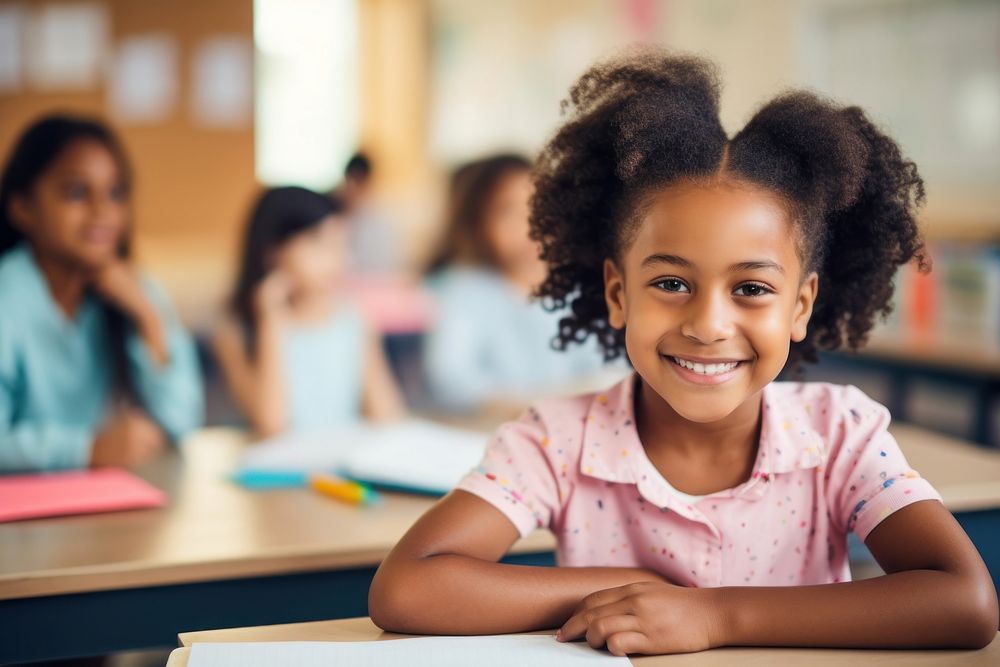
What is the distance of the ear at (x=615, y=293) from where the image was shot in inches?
40.3

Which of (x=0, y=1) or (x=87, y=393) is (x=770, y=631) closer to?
(x=87, y=393)

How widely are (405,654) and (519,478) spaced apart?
0.24 meters

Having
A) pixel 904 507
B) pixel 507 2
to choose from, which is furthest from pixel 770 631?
pixel 507 2

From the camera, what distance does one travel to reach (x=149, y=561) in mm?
1142

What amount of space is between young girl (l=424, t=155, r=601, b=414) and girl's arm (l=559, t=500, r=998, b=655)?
161cm

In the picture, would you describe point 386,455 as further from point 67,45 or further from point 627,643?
point 67,45

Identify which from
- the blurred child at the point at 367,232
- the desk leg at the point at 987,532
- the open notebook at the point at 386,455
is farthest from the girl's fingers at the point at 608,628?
the blurred child at the point at 367,232

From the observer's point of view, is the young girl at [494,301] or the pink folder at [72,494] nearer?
the pink folder at [72,494]

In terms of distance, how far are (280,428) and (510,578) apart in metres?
1.20

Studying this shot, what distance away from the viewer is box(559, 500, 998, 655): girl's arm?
0.82 meters

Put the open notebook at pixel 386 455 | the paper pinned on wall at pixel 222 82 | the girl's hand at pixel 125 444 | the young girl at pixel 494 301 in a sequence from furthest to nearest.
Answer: the paper pinned on wall at pixel 222 82 → the young girl at pixel 494 301 → the girl's hand at pixel 125 444 → the open notebook at pixel 386 455

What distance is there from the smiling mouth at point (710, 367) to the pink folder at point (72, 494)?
0.77 metres

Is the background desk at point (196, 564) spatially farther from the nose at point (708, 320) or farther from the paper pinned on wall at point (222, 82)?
the paper pinned on wall at point (222, 82)

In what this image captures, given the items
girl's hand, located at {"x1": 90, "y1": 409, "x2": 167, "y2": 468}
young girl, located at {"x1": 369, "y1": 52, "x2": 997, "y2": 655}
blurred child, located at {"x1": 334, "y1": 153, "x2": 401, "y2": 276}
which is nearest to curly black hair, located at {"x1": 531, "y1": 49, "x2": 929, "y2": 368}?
young girl, located at {"x1": 369, "y1": 52, "x2": 997, "y2": 655}
